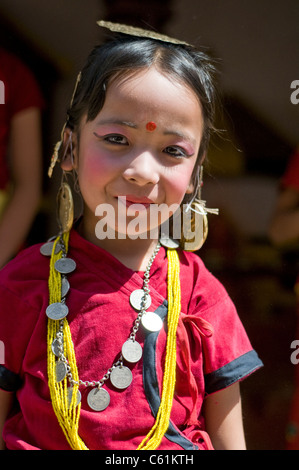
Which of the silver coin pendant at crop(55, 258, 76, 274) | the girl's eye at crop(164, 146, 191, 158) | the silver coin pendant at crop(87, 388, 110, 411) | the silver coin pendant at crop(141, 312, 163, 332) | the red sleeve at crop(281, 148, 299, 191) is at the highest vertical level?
the girl's eye at crop(164, 146, 191, 158)

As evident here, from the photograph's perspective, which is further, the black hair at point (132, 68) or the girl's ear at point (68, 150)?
the girl's ear at point (68, 150)

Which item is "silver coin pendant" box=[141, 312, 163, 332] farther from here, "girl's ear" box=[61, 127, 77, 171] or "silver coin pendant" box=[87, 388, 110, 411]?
"girl's ear" box=[61, 127, 77, 171]

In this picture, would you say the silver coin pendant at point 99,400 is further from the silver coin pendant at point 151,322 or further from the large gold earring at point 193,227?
the large gold earring at point 193,227

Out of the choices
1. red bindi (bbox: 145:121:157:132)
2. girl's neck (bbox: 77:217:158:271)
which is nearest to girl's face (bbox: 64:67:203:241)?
red bindi (bbox: 145:121:157:132)

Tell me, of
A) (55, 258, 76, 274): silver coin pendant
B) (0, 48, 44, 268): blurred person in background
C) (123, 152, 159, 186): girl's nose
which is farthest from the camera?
(0, 48, 44, 268): blurred person in background

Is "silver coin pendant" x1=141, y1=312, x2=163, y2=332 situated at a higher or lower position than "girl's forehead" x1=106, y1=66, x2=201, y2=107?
lower

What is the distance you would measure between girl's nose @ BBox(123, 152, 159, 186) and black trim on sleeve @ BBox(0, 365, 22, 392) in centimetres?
58

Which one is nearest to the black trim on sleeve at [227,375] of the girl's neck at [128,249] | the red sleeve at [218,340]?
the red sleeve at [218,340]

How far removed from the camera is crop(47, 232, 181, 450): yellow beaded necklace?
141cm

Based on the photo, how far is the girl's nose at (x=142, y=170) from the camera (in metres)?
1.41

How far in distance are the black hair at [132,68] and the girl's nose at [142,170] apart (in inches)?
7.2

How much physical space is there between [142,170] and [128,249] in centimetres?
29
